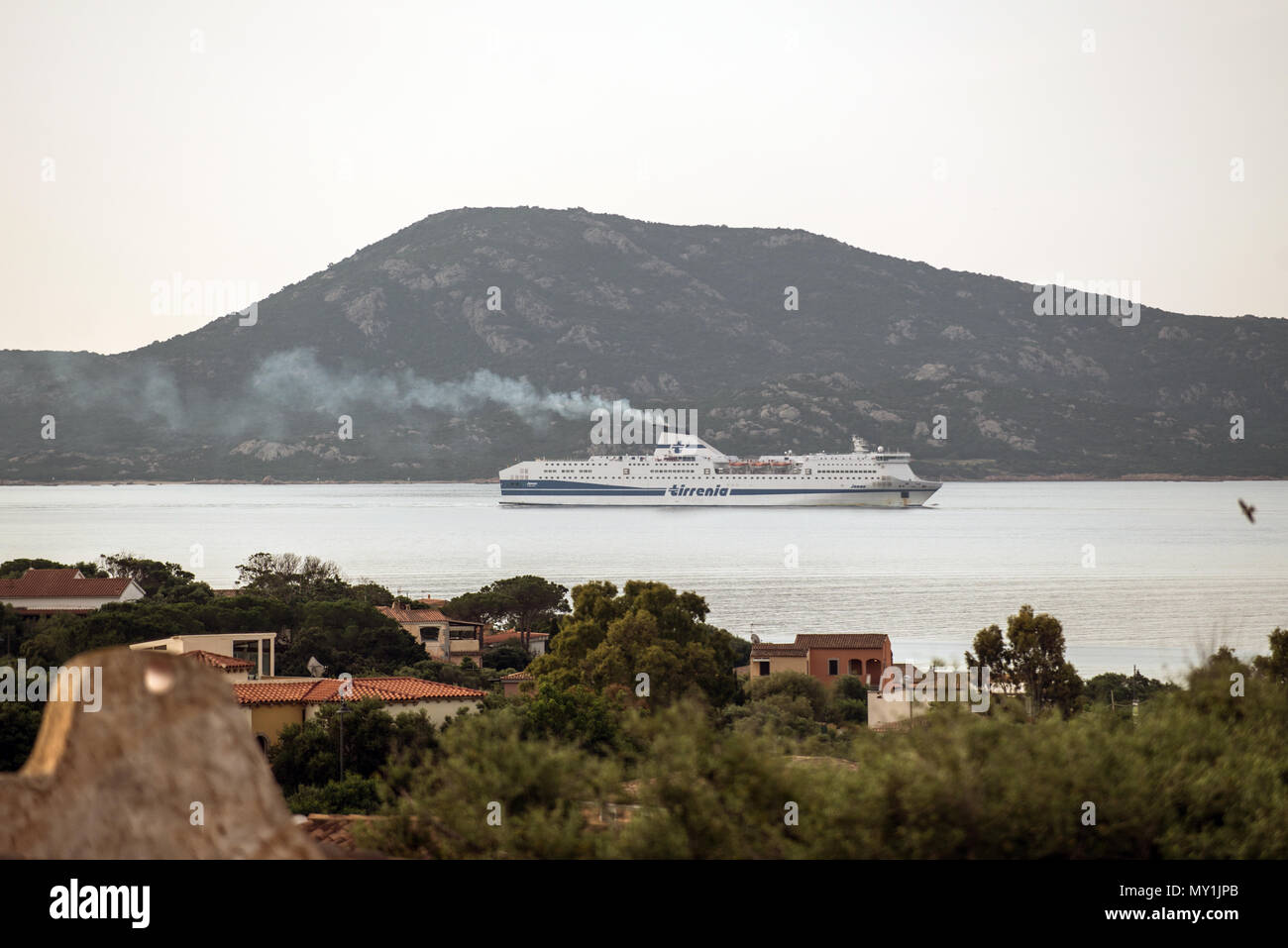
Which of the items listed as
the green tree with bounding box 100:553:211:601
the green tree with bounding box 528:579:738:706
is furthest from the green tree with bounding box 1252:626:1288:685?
the green tree with bounding box 100:553:211:601

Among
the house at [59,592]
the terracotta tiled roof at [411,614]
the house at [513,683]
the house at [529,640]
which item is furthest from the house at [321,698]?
the house at [59,592]

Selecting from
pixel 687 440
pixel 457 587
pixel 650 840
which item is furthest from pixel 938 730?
pixel 687 440

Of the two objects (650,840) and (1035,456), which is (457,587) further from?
(1035,456)

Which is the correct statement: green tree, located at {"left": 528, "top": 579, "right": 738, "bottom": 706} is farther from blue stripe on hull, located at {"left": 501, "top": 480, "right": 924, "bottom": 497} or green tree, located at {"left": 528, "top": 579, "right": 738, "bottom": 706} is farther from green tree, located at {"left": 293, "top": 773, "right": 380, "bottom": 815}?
blue stripe on hull, located at {"left": 501, "top": 480, "right": 924, "bottom": 497}

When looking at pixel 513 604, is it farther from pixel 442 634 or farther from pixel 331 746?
pixel 331 746

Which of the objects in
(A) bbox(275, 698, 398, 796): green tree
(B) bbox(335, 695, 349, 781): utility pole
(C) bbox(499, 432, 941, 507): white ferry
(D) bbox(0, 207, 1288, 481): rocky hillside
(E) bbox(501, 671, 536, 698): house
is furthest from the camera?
(D) bbox(0, 207, 1288, 481): rocky hillside
